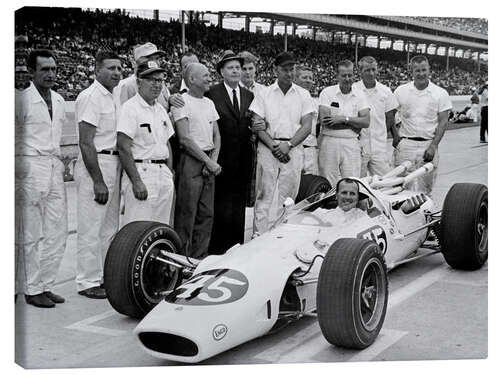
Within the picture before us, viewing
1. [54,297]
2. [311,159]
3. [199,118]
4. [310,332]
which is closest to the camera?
[310,332]

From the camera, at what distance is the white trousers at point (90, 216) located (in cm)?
600

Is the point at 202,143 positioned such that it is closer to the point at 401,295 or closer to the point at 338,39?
the point at 338,39

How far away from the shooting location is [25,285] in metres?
5.22

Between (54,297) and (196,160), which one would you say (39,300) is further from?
(196,160)

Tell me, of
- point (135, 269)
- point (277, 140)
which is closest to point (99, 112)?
point (135, 269)

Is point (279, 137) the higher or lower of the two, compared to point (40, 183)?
higher

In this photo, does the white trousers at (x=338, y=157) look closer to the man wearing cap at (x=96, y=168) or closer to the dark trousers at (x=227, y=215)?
the dark trousers at (x=227, y=215)

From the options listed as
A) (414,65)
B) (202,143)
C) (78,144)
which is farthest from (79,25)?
(414,65)

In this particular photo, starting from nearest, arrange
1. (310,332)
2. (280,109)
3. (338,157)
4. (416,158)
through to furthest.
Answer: (310,332), (280,109), (338,157), (416,158)

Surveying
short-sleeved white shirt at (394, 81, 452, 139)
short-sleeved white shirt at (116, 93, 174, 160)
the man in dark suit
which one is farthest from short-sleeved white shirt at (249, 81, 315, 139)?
short-sleeved white shirt at (116, 93, 174, 160)

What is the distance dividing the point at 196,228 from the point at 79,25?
7.56ft

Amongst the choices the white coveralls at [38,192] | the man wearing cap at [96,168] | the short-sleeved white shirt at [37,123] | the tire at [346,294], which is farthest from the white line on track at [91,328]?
the tire at [346,294]

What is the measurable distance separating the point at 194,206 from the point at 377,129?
2333mm

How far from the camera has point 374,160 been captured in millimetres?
7844
